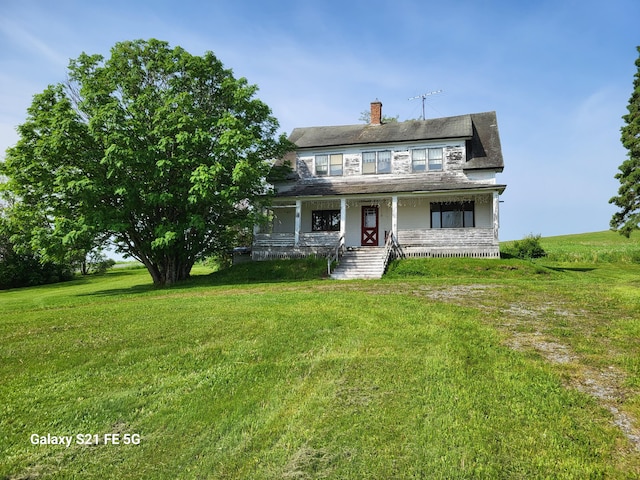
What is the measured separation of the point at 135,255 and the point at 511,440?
66.9ft

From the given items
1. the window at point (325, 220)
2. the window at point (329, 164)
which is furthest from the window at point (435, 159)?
the window at point (325, 220)

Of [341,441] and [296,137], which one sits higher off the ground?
[296,137]

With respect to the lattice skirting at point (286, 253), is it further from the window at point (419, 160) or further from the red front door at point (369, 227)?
the window at point (419, 160)

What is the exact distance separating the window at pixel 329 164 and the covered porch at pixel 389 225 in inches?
76.2

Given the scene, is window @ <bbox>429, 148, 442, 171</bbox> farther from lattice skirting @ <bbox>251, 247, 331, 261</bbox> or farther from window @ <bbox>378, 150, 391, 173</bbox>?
lattice skirting @ <bbox>251, 247, 331, 261</bbox>

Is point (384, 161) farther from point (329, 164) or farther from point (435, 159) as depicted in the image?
point (329, 164)

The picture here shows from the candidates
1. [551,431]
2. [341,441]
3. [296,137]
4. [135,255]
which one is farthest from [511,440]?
[296,137]

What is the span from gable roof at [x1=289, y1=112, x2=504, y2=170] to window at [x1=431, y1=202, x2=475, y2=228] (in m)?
2.28

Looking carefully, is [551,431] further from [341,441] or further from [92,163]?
[92,163]

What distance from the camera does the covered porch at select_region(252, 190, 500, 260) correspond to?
21.6 metres

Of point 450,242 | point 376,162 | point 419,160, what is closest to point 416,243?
point 450,242

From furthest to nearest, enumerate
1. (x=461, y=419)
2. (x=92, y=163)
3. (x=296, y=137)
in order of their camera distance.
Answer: (x=296, y=137) → (x=92, y=163) → (x=461, y=419)

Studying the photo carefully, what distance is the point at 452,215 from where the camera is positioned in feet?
79.4

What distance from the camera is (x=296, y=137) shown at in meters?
28.4
